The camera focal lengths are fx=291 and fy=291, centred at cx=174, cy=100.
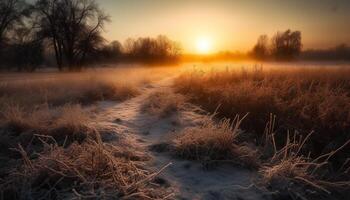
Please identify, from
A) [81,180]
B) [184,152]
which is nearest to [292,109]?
[184,152]

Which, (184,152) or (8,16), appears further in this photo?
(8,16)

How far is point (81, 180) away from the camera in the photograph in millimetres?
3510

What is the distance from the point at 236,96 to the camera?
8344 mm

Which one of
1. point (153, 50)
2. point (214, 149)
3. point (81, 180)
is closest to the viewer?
point (81, 180)

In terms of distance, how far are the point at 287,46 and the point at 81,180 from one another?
202ft

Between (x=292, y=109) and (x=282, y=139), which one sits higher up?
(x=292, y=109)

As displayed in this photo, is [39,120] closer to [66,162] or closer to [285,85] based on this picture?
[66,162]

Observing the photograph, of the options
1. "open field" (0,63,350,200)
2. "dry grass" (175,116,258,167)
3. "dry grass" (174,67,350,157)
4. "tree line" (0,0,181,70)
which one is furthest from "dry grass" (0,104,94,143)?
"tree line" (0,0,181,70)

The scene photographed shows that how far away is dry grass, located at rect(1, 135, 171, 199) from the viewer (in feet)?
10.4

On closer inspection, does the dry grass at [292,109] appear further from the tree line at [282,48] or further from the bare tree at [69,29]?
the tree line at [282,48]

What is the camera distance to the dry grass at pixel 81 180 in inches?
125

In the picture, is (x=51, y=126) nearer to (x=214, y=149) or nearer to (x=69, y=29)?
(x=214, y=149)

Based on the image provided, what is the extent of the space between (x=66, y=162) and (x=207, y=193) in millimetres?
1819

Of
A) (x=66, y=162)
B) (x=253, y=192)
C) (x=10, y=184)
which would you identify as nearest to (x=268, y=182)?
(x=253, y=192)
